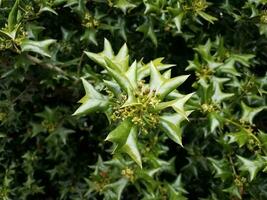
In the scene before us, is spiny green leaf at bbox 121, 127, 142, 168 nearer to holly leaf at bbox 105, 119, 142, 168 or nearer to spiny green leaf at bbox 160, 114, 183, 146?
holly leaf at bbox 105, 119, 142, 168

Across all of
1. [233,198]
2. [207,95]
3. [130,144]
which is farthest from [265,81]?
[130,144]

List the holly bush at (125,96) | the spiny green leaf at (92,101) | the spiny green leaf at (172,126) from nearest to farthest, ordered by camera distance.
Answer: the spiny green leaf at (172,126), the spiny green leaf at (92,101), the holly bush at (125,96)

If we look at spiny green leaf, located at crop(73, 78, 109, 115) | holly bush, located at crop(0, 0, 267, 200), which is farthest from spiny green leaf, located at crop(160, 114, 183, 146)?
spiny green leaf, located at crop(73, 78, 109, 115)

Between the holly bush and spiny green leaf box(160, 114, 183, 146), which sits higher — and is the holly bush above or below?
below

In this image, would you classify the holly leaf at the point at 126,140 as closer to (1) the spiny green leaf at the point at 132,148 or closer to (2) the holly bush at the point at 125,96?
(1) the spiny green leaf at the point at 132,148

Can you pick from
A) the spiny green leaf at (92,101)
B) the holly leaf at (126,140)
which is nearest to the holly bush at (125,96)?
the spiny green leaf at (92,101)

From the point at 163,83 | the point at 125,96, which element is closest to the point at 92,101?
the point at 125,96

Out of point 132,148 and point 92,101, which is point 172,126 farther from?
point 92,101

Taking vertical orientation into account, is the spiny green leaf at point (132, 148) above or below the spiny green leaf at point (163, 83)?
below

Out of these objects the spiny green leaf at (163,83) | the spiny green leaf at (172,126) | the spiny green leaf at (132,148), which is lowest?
the spiny green leaf at (172,126)
